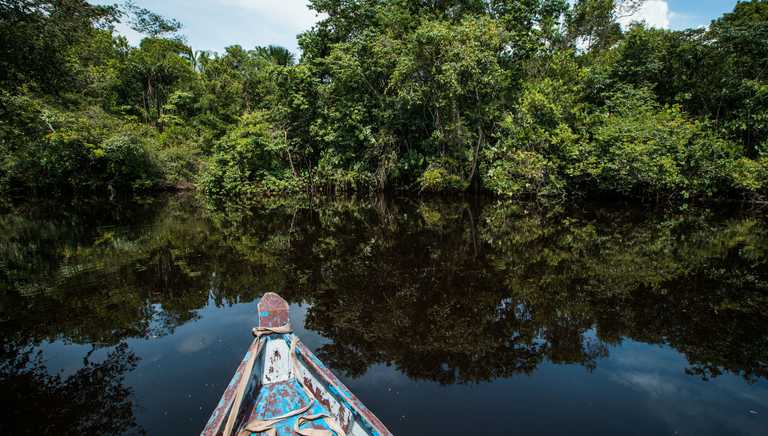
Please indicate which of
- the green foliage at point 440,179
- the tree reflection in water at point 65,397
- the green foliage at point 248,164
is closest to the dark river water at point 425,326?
the tree reflection in water at point 65,397

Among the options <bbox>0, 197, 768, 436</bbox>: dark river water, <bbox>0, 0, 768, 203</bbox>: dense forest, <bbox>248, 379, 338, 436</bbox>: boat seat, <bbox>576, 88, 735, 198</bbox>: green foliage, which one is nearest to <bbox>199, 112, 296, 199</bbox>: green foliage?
<bbox>0, 0, 768, 203</bbox>: dense forest

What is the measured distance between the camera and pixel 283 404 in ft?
10.1

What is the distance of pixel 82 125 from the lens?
1859 cm

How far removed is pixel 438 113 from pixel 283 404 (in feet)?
56.2

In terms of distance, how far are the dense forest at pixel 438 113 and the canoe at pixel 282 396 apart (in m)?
9.63

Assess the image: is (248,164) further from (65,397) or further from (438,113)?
(65,397)

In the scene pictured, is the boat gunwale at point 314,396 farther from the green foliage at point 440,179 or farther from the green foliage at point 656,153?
the green foliage at point 440,179

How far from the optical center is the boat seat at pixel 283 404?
2881 millimetres

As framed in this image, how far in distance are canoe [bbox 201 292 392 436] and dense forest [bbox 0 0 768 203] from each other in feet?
31.6

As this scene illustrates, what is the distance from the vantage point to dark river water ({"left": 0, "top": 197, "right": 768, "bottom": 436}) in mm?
3693

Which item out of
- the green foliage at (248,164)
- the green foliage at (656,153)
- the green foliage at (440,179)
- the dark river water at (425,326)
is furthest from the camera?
the green foliage at (248,164)

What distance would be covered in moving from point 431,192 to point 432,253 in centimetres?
1344

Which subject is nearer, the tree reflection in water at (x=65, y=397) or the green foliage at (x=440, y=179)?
the tree reflection in water at (x=65, y=397)

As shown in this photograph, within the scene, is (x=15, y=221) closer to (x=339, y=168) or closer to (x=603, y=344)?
(x=339, y=168)
